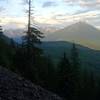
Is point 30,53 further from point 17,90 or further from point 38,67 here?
point 17,90

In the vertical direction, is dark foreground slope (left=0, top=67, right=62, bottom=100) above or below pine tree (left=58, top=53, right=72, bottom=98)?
above

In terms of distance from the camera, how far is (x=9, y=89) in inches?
889

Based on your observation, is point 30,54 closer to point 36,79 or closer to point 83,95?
point 36,79

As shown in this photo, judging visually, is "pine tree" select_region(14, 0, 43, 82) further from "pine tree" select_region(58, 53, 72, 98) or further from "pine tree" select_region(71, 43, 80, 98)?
"pine tree" select_region(71, 43, 80, 98)

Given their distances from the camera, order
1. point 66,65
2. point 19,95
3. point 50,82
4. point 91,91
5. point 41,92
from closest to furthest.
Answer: point 19,95 < point 41,92 < point 66,65 < point 50,82 < point 91,91

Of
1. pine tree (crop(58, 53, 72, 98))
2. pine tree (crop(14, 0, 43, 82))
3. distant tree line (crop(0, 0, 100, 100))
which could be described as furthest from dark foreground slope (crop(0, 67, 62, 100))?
pine tree (crop(58, 53, 72, 98))

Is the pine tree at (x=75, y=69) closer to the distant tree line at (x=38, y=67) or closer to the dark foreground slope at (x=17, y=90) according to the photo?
the distant tree line at (x=38, y=67)

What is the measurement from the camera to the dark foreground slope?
70.6 ft

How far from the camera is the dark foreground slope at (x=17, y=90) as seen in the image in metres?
21.5

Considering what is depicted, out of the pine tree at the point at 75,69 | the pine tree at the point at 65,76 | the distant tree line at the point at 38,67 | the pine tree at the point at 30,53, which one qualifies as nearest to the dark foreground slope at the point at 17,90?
the distant tree line at the point at 38,67

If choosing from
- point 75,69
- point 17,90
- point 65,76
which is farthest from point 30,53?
point 17,90

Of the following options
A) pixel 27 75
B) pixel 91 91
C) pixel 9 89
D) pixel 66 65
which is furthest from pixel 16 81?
pixel 91 91

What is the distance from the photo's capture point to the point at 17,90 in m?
23.0

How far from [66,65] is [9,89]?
29.1 m
